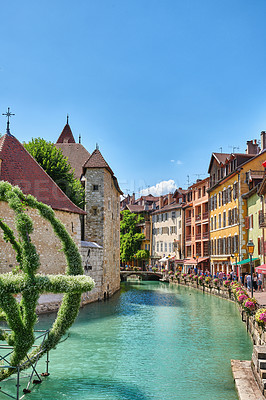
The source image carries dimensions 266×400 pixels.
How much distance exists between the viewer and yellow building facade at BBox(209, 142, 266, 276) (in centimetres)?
3319

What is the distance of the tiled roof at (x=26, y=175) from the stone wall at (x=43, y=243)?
0.78 metres

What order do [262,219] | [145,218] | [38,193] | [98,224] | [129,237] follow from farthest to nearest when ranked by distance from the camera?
1. [145,218]
2. [129,237]
3. [98,224]
4. [262,219]
5. [38,193]

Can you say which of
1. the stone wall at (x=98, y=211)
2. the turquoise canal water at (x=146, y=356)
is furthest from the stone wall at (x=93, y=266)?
the turquoise canal water at (x=146, y=356)

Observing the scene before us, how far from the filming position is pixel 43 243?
815 inches

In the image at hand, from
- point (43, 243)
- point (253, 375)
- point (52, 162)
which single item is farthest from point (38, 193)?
point (253, 375)

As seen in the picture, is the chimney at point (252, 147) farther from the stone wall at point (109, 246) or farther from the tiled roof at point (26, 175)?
the tiled roof at point (26, 175)

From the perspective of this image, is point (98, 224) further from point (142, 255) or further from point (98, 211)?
point (142, 255)

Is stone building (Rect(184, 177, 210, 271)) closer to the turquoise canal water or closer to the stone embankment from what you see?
the turquoise canal water

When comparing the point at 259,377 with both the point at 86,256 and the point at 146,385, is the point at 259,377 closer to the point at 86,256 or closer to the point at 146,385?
the point at 146,385

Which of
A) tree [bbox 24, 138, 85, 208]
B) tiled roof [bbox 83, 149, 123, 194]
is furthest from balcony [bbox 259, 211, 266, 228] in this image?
tree [bbox 24, 138, 85, 208]

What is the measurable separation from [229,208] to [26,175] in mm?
20949

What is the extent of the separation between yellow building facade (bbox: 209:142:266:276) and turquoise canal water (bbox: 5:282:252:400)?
37.9 feet

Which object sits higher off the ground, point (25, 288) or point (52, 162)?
point (52, 162)

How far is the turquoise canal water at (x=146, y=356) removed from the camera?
994cm
